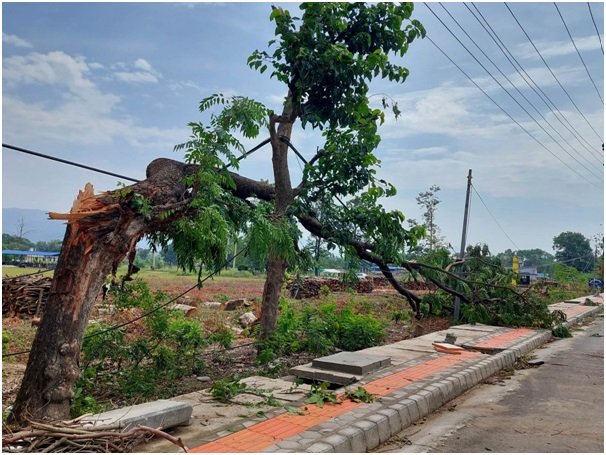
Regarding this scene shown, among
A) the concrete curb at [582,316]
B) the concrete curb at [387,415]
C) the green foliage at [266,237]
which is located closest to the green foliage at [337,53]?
the green foliage at [266,237]

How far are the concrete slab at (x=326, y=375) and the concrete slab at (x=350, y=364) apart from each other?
10 centimetres

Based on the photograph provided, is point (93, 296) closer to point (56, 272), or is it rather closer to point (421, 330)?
point (56, 272)

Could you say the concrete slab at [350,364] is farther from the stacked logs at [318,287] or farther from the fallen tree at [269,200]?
the stacked logs at [318,287]

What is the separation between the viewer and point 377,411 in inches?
210

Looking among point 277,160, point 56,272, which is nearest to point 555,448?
point 56,272

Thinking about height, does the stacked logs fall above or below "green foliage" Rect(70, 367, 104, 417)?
above

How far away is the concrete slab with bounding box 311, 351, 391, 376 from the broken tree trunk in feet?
9.52

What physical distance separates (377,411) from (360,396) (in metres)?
0.46


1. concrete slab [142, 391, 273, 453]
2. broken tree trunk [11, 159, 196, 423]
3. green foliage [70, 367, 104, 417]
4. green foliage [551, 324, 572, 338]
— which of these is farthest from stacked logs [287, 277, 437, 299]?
green foliage [70, 367, 104, 417]

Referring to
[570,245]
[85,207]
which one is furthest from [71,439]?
[570,245]

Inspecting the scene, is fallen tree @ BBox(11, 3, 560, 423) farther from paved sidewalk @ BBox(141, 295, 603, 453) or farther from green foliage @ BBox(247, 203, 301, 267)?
paved sidewalk @ BBox(141, 295, 603, 453)

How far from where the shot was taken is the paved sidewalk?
14.2 feet

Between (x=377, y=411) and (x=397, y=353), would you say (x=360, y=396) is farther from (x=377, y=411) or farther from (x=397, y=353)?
(x=397, y=353)

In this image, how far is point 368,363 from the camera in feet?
23.4
